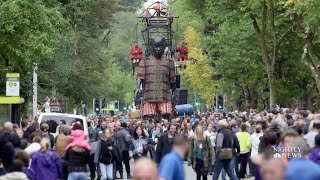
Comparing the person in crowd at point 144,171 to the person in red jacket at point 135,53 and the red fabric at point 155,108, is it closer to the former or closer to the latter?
the red fabric at point 155,108

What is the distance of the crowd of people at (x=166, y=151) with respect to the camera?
1066 cm

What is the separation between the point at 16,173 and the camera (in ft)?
44.9

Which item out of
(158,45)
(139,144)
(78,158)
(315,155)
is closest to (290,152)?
(315,155)

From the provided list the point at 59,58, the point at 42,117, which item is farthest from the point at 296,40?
the point at 42,117

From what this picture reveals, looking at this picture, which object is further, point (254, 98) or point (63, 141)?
point (254, 98)

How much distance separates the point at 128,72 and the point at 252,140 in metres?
130

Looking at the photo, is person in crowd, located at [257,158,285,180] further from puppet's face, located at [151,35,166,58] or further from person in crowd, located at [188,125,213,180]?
puppet's face, located at [151,35,166,58]

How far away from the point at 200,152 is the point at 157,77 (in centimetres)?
2676

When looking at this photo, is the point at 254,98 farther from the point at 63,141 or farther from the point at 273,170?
the point at 273,170

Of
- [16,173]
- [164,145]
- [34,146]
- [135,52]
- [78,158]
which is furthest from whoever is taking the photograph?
[135,52]

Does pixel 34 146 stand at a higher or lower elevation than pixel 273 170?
higher

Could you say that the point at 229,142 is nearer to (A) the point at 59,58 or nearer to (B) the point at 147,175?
(B) the point at 147,175

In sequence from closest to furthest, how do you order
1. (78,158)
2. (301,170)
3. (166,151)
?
(301,170), (78,158), (166,151)

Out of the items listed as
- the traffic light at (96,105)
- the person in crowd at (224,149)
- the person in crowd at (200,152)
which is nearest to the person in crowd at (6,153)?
the person in crowd at (200,152)
